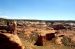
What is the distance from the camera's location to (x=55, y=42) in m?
50.9

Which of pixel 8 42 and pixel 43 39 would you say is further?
pixel 43 39

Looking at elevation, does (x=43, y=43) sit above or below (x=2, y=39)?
below

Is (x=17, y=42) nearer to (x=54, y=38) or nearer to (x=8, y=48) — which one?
(x=8, y=48)

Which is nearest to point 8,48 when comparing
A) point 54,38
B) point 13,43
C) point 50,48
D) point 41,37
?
point 13,43

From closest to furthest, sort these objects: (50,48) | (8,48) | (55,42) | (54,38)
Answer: (8,48) < (50,48) < (55,42) < (54,38)

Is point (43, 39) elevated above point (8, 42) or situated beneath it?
situated beneath

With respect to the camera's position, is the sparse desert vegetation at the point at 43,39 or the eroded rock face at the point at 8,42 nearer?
the eroded rock face at the point at 8,42

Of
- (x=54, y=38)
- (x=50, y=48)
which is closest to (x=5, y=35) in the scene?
(x=50, y=48)

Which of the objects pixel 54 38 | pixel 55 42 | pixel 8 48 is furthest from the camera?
pixel 54 38

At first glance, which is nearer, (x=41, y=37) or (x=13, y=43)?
(x=13, y=43)

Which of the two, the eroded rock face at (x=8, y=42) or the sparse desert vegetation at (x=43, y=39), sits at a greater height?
the eroded rock face at (x=8, y=42)

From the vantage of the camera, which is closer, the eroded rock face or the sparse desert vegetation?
the eroded rock face

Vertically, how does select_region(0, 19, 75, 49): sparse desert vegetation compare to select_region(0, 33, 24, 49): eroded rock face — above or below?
below

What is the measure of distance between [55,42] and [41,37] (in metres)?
6.23
